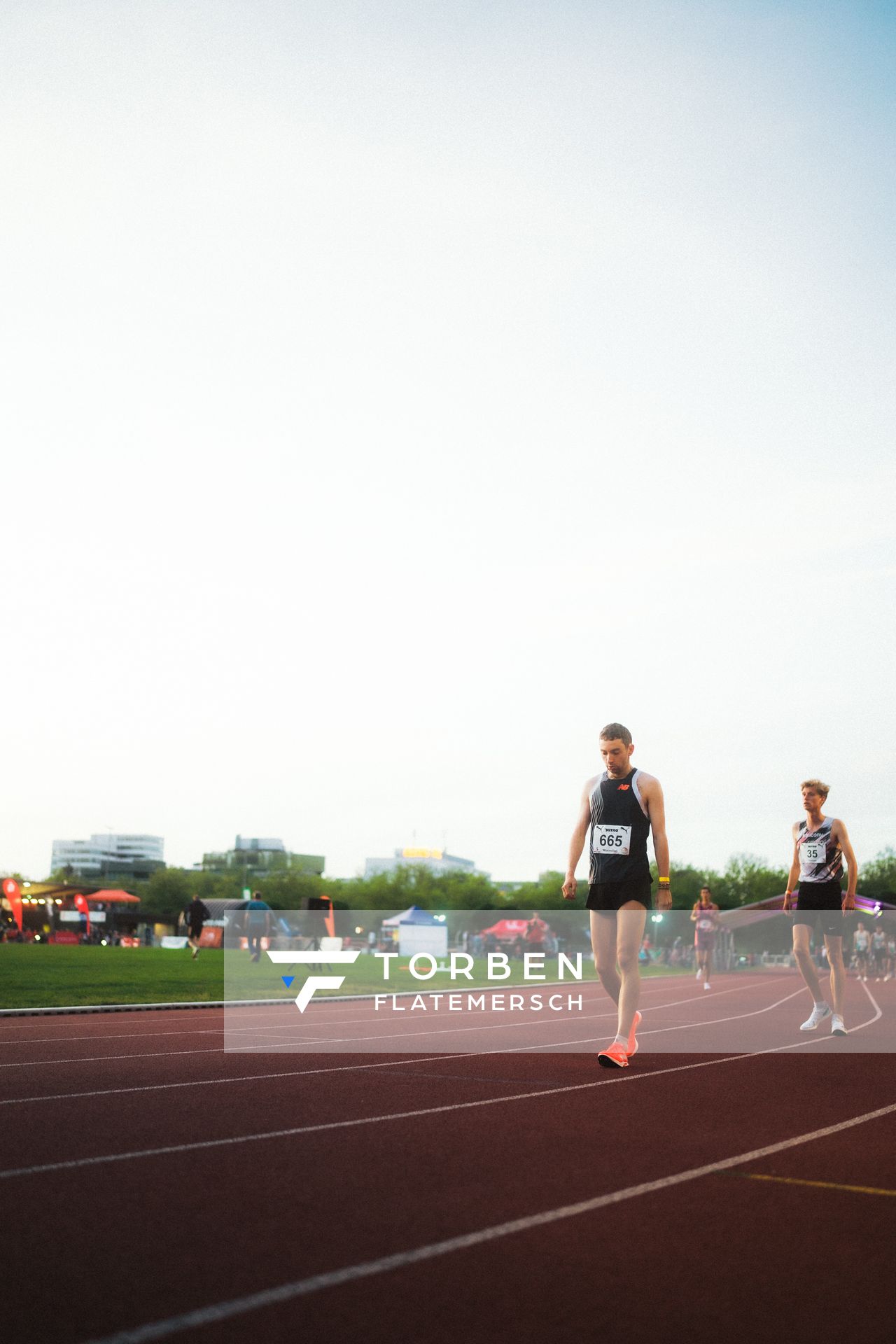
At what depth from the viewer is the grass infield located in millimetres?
16219

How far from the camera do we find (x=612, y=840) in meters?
8.59

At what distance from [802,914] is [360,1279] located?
8.56 metres

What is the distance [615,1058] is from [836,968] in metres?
4.12

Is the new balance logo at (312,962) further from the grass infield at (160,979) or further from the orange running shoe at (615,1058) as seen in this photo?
the orange running shoe at (615,1058)

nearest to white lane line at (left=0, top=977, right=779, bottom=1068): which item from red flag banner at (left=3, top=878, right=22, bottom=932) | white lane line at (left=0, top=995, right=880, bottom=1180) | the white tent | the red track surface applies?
the red track surface

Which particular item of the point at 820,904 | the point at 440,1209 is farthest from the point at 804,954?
the point at 440,1209

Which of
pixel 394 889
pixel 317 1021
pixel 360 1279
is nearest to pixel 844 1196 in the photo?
pixel 360 1279

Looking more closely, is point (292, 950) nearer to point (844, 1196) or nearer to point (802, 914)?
point (802, 914)

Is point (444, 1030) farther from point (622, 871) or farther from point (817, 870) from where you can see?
point (622, 871)

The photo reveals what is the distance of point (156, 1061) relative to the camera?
8.77m

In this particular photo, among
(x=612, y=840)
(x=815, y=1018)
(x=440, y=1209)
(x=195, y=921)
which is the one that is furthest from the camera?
(x=195, y=921)

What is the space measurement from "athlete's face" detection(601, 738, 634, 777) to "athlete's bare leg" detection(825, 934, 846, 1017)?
386 cm

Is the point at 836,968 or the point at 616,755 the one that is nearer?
the point at 616,755

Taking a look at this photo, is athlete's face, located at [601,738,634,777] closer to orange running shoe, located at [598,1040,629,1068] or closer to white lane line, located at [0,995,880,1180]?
orange running shoe, located at [598,1040,629,1068]
